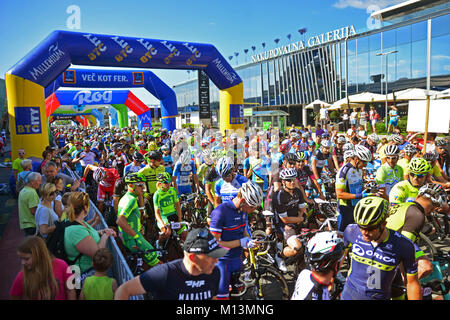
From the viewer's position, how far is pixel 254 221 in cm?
714

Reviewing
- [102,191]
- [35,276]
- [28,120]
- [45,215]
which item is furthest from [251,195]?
[28,120]

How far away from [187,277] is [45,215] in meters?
2.86

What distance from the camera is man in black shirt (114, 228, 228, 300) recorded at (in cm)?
231

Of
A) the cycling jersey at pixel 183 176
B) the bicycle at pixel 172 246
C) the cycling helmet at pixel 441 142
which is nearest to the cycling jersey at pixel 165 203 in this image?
the bicycle at pixel 172 246

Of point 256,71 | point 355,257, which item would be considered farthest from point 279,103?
point 355,257

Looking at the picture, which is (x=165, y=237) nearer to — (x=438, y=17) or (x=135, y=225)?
(x=135, y=225)

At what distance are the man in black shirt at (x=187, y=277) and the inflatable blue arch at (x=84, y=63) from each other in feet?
33.2

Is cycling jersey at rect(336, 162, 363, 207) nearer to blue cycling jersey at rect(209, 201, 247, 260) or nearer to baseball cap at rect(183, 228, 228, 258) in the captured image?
blue cycling jersey at rect(209, 201, 247, 260)

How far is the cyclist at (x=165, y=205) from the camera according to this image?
5.25 m

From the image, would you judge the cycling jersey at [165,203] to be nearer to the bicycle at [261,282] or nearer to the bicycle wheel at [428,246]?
the bicycle at [261,282]

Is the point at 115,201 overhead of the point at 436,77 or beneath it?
beneath

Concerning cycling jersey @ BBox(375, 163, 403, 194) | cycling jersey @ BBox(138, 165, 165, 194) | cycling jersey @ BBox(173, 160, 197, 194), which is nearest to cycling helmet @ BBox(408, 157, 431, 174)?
cycling jersey @ BBox(375, 163, 403, 194)

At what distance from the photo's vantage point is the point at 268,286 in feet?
14.4
